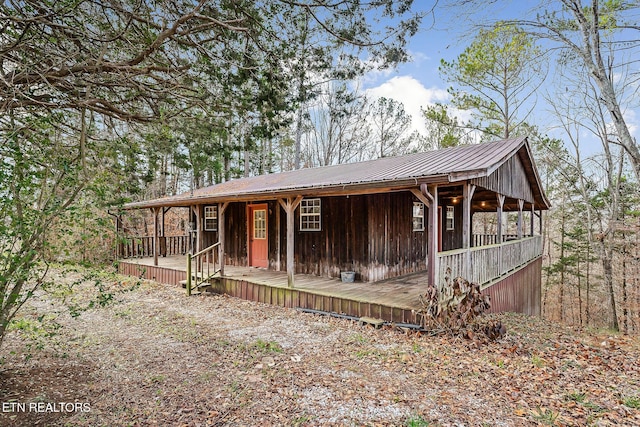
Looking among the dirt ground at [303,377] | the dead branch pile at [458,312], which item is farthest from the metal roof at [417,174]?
the dirt ground at [303,377]

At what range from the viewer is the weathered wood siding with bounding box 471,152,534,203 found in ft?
27.7

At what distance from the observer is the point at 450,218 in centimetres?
1261

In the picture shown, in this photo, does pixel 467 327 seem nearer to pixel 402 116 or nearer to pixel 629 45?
pixel 629 45

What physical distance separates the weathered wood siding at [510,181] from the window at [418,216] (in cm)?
218

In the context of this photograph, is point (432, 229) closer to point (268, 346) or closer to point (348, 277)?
point (348, 277)

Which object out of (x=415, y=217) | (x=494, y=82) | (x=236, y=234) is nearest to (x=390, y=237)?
(x=415, y=217)

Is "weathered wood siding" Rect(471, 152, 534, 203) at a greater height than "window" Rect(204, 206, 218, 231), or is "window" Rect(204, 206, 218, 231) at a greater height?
"weathered wood siding" Rect(471, 152, 534, 203)

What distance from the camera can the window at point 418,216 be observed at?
10172 mm

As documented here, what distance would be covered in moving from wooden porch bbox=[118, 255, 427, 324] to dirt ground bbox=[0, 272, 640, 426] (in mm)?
390

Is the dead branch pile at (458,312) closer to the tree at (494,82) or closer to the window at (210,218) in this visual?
the window at (210,218)

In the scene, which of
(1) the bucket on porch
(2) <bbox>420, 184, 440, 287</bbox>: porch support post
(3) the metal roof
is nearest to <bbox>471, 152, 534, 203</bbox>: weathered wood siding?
(3) the metal roof

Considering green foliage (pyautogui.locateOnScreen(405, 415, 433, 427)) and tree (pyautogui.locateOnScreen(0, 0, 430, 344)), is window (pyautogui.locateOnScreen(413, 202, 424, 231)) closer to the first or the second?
tree (pyautogui.locateOnScreen(0, 0, 430, 344))

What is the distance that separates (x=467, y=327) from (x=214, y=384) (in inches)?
166

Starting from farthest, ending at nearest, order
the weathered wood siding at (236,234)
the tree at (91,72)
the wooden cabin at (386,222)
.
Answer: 1. the weathered wood siding at (236,234)
2. the wooden cabin at (386,222)
3. the tree at (91,72)
